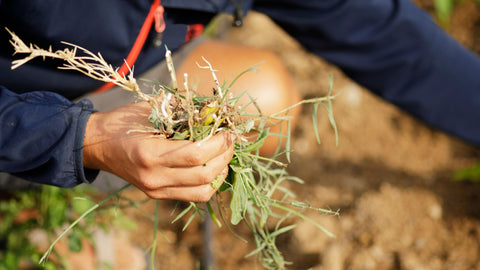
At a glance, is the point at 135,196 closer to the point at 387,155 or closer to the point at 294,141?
the point at 294,141

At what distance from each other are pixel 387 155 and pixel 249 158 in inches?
49.3

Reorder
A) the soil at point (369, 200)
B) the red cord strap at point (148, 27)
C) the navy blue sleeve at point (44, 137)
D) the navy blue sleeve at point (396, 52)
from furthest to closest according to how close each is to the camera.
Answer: the soil at point (369, 200) < the navy blue sleeve at point (396, 52) < the red cord strap at point (148, 27) < the navy blue sleeve at point (44, 137)

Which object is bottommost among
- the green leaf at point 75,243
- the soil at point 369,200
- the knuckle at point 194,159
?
the soil at point 369,200

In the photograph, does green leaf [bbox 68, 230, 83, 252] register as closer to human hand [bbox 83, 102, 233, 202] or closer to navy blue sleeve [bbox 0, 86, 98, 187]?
navy blue sleeve [bbox 0, 86, 98, 187]

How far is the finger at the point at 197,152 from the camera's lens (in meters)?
0.53

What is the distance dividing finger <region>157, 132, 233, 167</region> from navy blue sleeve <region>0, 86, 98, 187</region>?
169 millimetres

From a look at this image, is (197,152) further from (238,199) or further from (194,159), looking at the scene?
(238,199)

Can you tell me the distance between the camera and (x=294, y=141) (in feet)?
6.00

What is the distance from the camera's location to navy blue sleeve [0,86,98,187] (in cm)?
65

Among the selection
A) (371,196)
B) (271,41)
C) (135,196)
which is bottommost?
(135,196)

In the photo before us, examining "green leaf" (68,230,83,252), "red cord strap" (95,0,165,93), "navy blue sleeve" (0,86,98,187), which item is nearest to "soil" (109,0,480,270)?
"green leaf" (68,230,83,252)

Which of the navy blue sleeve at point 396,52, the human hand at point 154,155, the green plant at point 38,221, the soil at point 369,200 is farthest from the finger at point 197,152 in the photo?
the soil at point 369,200

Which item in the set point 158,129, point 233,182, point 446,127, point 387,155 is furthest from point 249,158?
point 387,155

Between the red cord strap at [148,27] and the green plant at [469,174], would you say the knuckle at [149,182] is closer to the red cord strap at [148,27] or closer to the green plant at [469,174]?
the red cord strap at [148,27]
